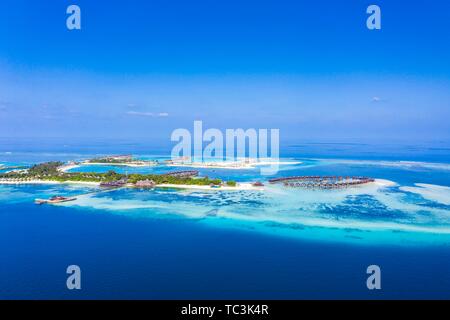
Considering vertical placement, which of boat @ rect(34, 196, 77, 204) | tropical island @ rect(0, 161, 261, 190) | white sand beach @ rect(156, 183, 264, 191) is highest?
tropical island @ rect(0, 161, 261, 190)

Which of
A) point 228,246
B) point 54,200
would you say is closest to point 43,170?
point 54,200

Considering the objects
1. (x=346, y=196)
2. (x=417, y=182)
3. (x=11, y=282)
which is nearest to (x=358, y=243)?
(x=346, y=196)

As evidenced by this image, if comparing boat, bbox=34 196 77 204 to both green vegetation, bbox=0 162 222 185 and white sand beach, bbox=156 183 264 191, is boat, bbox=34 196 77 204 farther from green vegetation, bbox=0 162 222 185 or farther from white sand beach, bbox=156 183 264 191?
white sand beach, bbox=156 183 264 191

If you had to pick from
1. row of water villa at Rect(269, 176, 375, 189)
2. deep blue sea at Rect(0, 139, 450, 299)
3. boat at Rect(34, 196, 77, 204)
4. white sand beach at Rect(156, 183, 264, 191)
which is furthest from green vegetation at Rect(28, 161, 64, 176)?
row of water villa at Rect(269, 176, 375, 189)

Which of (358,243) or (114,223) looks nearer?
(358,243)

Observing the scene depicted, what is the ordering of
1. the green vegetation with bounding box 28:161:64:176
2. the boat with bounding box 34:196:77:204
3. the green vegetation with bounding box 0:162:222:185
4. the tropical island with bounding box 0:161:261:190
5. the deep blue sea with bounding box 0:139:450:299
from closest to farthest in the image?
the deep blue sea with bounding box 0:139:450:299, the boat with bounding box 34:196:77:204, the tropical island with bounding box 0:161:261:190, the green vegetation with bounding box 0:162:222:185, the green vegetation with bounding box 28:161:64:176

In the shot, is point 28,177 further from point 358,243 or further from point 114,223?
point 358,243

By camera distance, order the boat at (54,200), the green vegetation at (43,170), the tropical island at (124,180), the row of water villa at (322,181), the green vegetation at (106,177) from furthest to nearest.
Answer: the green vegetation at (43,170)
the green vegetation at (106,177)
the row of water villa at (322,181)
the tropical island at (124,180)
the boat at (54,200)

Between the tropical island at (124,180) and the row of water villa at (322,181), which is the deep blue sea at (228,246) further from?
the row of water villa at (322,181)

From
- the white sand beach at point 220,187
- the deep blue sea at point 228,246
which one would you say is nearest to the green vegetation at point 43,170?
the deep blue sea at point 228,246
